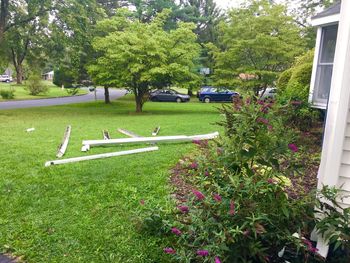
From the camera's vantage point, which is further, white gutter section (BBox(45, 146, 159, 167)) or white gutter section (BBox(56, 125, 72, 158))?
white gutter section (BBox(56, 125, 72, 158))

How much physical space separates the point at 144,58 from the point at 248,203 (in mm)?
12014

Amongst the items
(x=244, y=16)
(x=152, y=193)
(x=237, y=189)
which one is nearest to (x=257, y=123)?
(x=237, y=189)

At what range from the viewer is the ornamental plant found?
6.72ft

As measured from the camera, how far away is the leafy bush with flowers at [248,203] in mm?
2049

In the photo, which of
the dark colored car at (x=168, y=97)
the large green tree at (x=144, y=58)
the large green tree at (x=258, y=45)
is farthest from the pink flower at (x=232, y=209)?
the dark colored car at (x=168, y=97)

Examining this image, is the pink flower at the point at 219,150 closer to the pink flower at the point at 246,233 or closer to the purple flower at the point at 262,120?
the purple flower at the point at 262,120

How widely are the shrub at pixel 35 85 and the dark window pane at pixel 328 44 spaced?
22019 mm

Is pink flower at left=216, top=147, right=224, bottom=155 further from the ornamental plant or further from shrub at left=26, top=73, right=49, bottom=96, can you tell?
shrub at left=26, top=73, right=49, bottom=96

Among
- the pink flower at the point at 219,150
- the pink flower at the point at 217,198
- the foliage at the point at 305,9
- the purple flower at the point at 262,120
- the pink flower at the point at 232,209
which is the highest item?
the foliage at the point at 305,9

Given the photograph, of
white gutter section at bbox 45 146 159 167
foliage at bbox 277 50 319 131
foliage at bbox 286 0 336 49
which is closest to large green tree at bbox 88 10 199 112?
foliage at bbox 277 50 319 131

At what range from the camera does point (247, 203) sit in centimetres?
209

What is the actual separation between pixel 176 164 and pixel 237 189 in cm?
302

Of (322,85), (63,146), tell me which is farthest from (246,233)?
(322,85)

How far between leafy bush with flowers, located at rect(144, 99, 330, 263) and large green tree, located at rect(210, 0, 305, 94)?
452 inches
